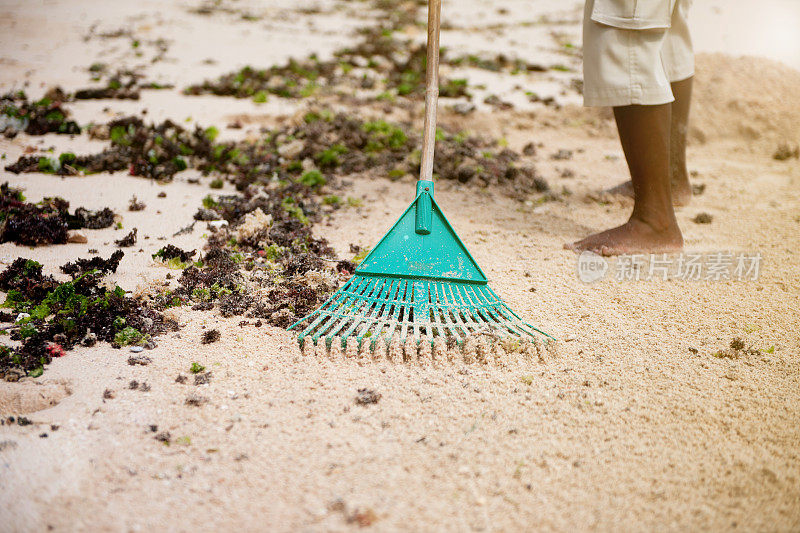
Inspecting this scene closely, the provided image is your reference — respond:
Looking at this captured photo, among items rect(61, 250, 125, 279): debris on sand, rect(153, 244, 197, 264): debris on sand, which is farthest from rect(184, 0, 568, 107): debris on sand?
rect(61, 250, 125, 279): debris on sand

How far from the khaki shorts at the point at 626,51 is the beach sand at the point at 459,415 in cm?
72

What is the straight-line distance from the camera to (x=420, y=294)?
7.13 ft

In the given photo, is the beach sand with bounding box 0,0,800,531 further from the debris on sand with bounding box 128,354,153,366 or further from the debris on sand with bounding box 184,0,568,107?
the debris on sand with bounding box 184,0,568,107

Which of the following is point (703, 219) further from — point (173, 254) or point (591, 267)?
point (173, 254)

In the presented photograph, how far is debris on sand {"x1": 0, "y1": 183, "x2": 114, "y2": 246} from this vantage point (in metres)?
2.63

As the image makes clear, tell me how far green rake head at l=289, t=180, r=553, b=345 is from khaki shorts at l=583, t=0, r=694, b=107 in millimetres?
929

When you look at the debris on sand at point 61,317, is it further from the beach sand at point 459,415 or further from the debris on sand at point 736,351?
the debris on sand at point 736,351

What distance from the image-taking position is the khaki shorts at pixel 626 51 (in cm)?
246

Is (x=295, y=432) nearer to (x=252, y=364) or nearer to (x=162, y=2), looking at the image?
(x=252, y=364)

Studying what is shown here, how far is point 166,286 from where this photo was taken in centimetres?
236

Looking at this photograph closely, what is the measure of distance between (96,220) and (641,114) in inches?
98.4

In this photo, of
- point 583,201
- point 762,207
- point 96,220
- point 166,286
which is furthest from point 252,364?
point 762,207

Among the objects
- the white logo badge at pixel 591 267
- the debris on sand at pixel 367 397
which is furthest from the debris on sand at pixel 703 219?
the debris on sand at pixel 367 397

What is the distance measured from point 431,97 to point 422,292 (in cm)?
80
